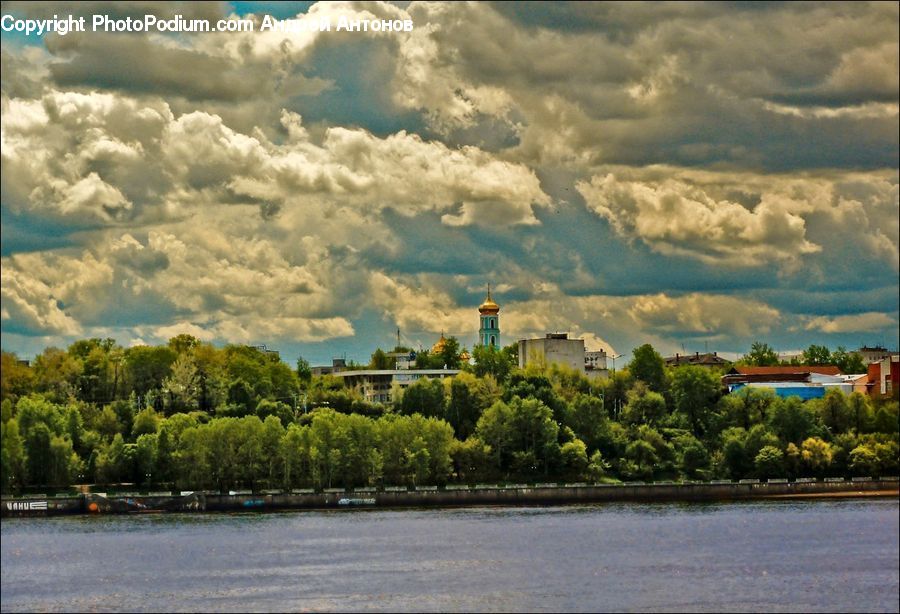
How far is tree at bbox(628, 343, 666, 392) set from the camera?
173 meters

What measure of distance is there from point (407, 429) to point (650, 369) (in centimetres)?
4016

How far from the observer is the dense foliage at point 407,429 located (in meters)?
136

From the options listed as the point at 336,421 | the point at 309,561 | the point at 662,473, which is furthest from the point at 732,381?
the point at 309,561

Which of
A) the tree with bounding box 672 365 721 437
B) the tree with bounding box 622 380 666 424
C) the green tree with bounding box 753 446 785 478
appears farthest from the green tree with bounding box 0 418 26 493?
the tree with bounding box 672 365 721 437

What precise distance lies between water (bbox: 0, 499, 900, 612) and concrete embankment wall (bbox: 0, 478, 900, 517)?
8486 mm

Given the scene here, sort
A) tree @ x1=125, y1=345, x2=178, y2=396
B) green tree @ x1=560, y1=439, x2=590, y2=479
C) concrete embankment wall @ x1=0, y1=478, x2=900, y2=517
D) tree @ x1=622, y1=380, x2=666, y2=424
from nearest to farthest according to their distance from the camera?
concrete embankment wall @ x1=0, y1=478, x2=900, y2=517 → green tree @ x1=560, y1=439, x2=590, y2=479 → tree @ x1=622, y1=380, x2=666, y2=424 → tree @ x1=125, y1=345, x2=178, y2=396

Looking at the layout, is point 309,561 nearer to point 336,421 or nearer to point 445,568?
point 445,568

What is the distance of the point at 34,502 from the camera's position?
12638 centimetres

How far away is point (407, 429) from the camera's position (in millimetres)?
140000

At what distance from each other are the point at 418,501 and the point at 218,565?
47.4 metres

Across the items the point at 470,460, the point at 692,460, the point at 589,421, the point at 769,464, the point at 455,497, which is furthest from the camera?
the point at 589,421

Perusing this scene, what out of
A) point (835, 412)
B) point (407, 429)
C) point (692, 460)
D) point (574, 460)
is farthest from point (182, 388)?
point (835, 412)

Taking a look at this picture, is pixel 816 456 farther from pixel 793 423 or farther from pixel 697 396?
pixel 697 396

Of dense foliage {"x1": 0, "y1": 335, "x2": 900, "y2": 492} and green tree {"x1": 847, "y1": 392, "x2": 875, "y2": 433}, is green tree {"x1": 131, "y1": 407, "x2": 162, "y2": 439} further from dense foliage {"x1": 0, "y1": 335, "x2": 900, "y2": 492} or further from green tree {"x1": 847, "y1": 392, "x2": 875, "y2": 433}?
green tree {"x1": 847, "y1": 392, "x2": 875, "y2": 433}
